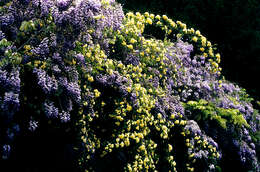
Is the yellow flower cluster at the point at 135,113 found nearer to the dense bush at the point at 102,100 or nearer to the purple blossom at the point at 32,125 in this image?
the dense bush at the point at 102,100

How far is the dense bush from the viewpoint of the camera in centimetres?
343

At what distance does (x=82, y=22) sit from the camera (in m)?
3.73

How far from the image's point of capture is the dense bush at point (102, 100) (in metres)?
3.43

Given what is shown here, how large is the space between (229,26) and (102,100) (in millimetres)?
6565

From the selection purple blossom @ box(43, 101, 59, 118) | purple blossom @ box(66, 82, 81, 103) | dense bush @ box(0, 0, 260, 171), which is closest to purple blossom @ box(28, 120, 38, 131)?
dense bush @ box(0, 0, 260, 171)

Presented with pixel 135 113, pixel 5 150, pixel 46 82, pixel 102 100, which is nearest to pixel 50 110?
pixel 46 82

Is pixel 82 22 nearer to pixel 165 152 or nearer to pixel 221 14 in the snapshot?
pixel 165 152

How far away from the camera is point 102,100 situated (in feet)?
14.0

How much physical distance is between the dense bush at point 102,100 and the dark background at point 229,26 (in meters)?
3.44

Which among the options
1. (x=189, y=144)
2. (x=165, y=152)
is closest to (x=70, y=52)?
(x=165, y=152)

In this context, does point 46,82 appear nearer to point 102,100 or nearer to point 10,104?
point 10,104

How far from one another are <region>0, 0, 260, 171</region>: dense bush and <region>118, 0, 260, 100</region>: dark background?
344 centimetres

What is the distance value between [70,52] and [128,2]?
5780mm

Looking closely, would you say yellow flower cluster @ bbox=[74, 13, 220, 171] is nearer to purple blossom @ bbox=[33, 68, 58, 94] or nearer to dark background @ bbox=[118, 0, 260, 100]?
purple blossom @ bbox=[33, 68, 58, 94]
